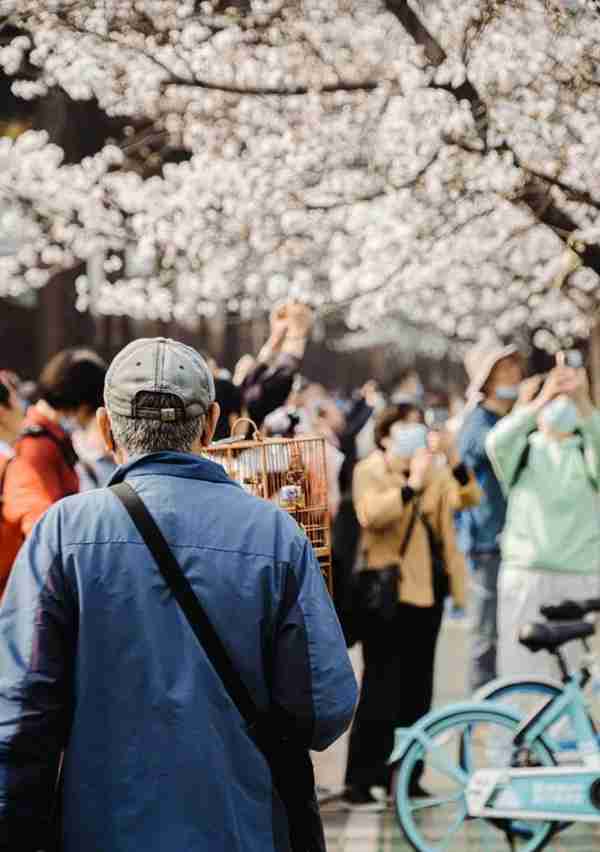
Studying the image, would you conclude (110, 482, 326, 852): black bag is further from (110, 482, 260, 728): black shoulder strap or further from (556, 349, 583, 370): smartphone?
(556, 349, 583, 370): smartphone

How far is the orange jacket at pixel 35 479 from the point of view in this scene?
19.7 feet

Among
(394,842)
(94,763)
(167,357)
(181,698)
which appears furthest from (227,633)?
(394,842)

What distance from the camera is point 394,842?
6.80 m

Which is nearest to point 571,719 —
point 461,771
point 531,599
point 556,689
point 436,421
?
point 556,689

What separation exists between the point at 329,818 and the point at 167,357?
443cm

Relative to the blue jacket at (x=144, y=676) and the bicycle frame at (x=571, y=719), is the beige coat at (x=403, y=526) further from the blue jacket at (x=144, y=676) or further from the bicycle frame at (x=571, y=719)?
the blue jacket at (x=144, y=676)

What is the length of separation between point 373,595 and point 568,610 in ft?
3.38

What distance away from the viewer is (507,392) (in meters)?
8.92

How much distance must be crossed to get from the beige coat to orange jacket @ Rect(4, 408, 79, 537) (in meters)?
1.71

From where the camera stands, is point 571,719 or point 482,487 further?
point 482,487

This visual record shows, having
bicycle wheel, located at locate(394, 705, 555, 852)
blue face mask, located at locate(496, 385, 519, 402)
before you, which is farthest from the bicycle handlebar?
blue face mask, located at locate(496, 385, 519, 402)

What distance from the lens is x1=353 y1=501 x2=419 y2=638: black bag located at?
23.5ft

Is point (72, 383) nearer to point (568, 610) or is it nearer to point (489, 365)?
point (568, 610)

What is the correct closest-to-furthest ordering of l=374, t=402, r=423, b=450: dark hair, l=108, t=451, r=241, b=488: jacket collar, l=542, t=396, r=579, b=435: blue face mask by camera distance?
l=108, t=451, r=241, b=488: jacket collar < l=542, t=396, r=579, b=435: blue face mask < l=374, t=402, r=423, b=450: dark hair
